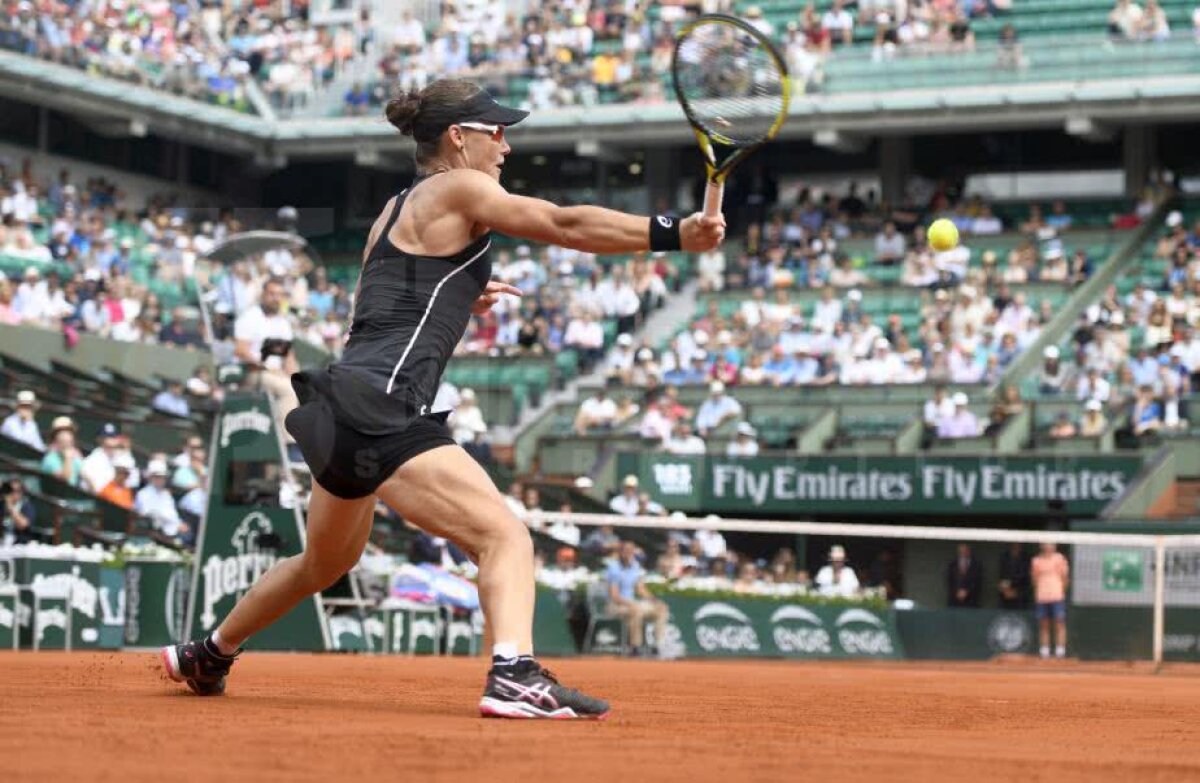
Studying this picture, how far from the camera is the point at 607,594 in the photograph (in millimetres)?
20953

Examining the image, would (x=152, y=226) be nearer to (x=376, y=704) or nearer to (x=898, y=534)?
(x=898, y=534)

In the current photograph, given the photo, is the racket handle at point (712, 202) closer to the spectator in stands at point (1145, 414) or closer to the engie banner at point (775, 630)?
the engie banner at point (775, 630)

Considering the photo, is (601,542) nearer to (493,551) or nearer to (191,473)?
(191,473)

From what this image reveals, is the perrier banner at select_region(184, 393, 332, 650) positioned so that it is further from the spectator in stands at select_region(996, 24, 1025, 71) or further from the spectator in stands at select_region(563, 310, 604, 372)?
the spectator in stands at select_region(996, 24, 1025, 71)

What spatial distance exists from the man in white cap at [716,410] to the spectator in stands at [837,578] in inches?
272

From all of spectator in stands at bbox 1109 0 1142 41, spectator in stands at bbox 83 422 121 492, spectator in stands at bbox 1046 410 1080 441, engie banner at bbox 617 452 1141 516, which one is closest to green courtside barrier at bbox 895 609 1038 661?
engie banner at bbox 617 452 1141 516

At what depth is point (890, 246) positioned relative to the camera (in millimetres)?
32812

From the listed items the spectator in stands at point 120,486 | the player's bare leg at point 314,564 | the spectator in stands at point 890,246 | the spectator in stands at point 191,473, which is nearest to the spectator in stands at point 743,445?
the spectator in stands at point 890,246

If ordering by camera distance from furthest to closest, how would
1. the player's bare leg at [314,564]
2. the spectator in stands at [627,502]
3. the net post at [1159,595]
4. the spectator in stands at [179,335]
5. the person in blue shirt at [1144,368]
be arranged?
1. the spectator in stands at [179,335]
2. the person in blue shirt at [1144,368]
3. the spectator in stands at [627,502]
4. the net post at [1159,595]
5. the player's bare leg at [314,564]

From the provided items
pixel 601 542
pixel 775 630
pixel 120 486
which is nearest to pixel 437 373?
pixel 601 542

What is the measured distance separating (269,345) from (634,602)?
637cm

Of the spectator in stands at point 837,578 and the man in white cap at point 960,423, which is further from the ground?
the man in white cap at point 960,423

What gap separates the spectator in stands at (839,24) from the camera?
34.1 metres

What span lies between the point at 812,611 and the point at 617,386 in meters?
8.78
